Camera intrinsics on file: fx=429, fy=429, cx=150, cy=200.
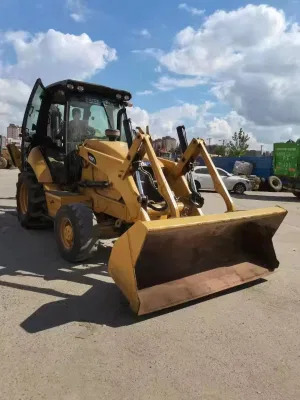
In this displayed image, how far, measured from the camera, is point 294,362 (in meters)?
3.66

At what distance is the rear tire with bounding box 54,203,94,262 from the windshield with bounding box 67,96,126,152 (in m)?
1.64

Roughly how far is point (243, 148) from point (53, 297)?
56620mm

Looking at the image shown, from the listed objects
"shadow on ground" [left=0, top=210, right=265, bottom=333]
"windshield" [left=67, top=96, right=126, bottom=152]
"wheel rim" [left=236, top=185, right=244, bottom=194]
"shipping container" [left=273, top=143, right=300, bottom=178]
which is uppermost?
"windshield" [left=67, top=96, right=126, bottom=152]

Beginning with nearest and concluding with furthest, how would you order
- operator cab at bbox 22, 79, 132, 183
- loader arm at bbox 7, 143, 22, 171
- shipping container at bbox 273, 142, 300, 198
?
operator cab at bbox 22, 79, 132, 183 < loader arm at bbox 7, 143, 22, 171 < shipping container at bbox 273, 142, 300, 198

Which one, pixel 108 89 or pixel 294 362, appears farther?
pixel 108 89

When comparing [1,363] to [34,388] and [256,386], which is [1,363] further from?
[256,386]

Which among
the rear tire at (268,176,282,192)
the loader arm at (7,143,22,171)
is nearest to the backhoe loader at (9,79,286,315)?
the loader arm at (7,143,22,171)

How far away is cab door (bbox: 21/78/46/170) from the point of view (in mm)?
8336

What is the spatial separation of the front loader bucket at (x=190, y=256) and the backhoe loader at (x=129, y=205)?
1 cm

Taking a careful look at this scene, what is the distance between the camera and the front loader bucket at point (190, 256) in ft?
14.5

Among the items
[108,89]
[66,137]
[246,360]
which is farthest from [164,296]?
[108,89]

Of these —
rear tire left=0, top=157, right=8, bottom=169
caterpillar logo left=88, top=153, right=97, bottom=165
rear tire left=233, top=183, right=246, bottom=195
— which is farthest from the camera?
rear tire left=0, top=157, right=8, bottom=169

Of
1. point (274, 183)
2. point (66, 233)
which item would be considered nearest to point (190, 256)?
point (66, 233)

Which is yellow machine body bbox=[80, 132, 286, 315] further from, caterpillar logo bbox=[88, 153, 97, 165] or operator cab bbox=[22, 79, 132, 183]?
operator cab bbox=[22, 79, 132, 183]
